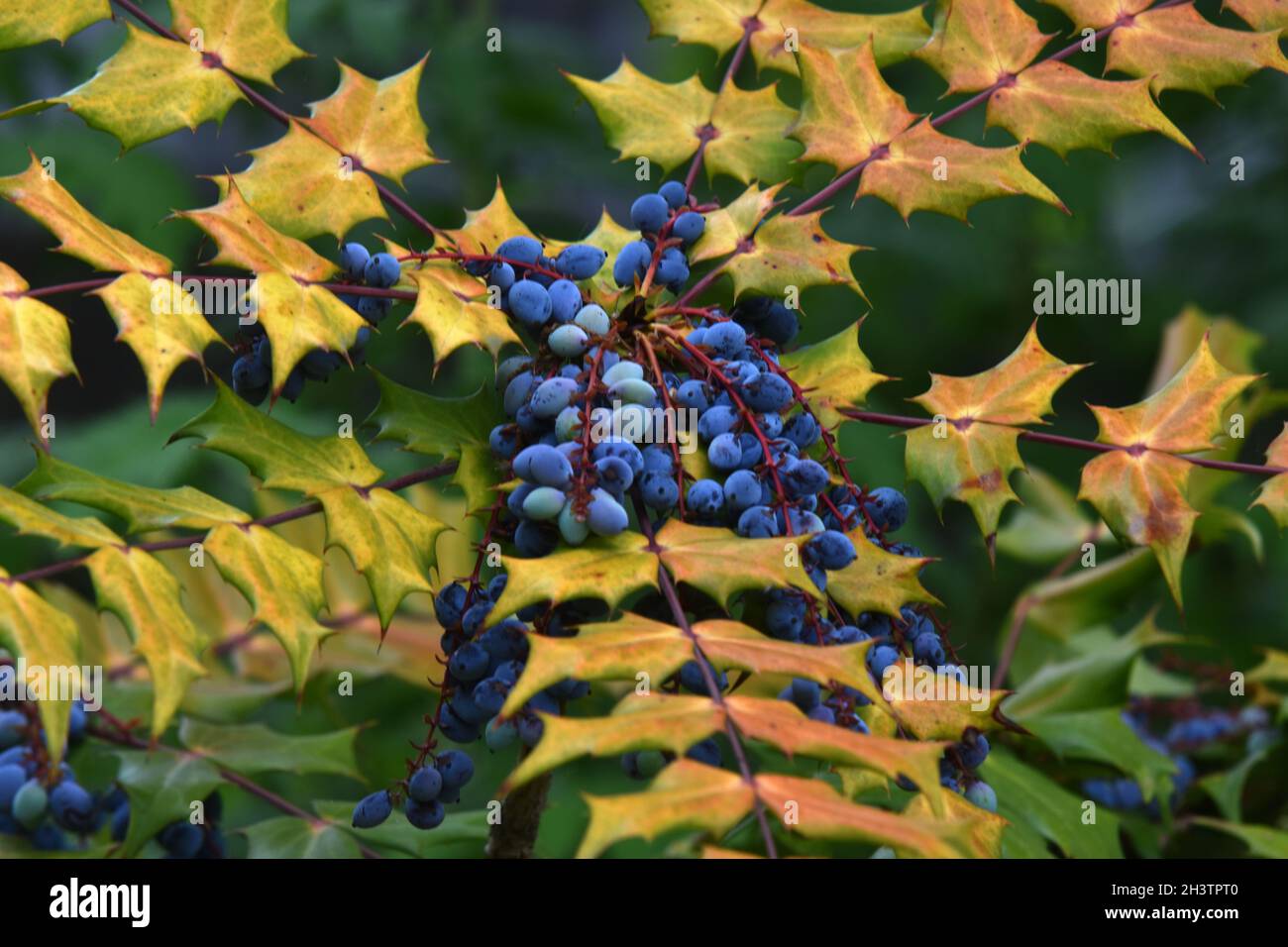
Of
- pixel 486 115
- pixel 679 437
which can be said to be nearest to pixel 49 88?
pixel 486 115

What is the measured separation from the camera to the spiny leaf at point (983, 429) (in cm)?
92

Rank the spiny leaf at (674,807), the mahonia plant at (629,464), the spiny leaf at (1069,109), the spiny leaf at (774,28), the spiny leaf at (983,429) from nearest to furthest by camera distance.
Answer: the spiny leaf at (674,807), the mahonia plant at (629,464), the spiny leaf at (983,429), the spiny leaf at (1069,109), the spiny leaf at (774,28)

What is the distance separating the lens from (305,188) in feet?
3.10

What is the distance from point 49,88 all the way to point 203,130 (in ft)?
1.66

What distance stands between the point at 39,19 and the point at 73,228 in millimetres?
220

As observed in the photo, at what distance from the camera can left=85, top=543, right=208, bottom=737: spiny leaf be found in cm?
71

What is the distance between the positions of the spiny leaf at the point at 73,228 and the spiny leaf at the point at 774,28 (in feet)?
1.79

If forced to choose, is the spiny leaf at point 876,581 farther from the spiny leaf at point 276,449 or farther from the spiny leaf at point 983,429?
the spiny leaf at point 276,449

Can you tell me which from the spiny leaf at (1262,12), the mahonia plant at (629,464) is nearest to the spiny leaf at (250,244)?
the mahonia plant at (629,464)

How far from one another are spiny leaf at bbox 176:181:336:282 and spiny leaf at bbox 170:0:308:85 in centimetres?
15

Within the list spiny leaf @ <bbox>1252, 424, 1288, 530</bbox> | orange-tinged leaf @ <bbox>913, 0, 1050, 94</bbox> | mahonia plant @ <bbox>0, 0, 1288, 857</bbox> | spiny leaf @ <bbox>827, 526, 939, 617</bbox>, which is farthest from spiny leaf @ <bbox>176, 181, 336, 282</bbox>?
spiny leaf @ <bbox>1252, 424, 1288, 530</bbox>

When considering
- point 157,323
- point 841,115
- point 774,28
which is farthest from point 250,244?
point 774,28
